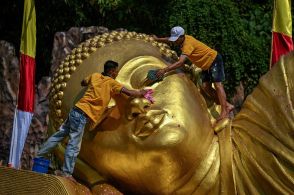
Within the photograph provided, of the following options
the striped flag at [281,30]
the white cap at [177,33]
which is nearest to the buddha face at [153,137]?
the white cap at [177,33]

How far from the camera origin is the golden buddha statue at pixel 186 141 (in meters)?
5.21

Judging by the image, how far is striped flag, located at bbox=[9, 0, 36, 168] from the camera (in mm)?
8258

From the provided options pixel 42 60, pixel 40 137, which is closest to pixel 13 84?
pixel 40 137

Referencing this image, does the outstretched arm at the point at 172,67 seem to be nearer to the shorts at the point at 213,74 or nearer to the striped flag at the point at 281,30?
the shorts at the point at 213,74

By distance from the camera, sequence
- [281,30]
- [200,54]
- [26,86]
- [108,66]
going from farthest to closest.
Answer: [26,86] < [281,30] < [200,54] < [108,66]

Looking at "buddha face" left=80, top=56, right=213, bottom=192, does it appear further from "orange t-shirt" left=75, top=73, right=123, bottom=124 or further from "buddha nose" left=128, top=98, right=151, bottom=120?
"orange t-shirt" left=75, top=73, right=123, bottom=124

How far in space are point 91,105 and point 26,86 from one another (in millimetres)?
3377

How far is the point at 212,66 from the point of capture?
5.92 metres

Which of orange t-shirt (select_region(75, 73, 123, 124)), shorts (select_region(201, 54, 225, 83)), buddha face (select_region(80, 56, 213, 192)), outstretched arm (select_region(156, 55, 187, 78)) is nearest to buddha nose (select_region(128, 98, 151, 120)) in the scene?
buddha face (select_region(80, 56, 213, 192))

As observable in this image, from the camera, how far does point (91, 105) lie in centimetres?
531

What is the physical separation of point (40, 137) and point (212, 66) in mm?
4196

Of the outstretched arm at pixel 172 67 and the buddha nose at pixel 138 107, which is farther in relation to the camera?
the outstretched arm at pixel 172 67

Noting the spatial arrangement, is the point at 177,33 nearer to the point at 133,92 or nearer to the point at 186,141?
the point at 133,92

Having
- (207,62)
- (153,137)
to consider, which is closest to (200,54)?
(207,62)
